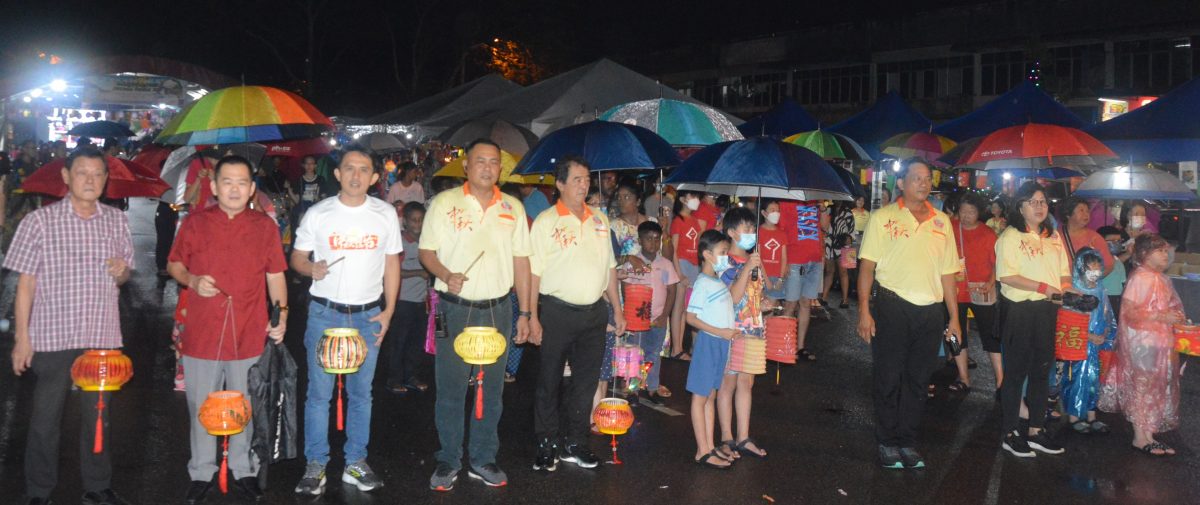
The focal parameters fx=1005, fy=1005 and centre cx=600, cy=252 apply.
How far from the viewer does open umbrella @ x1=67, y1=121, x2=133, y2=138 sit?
2366cm

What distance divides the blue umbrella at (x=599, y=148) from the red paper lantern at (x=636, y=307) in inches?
39.4

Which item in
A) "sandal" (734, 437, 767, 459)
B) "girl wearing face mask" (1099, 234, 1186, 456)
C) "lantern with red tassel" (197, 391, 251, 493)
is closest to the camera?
"lantern with red tassel" (197, 391, 251, 493)

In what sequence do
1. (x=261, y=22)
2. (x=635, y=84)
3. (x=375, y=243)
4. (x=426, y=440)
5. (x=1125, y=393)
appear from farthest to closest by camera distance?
(x=261, y=22) → (x=635, y=84) → (x=1125, y=393) → (x=426, y=440) → (x=375, y=243)

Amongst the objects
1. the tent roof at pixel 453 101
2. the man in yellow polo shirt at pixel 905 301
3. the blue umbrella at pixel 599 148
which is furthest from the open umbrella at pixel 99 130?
the man in yellow polo shirt at pixel 905 301

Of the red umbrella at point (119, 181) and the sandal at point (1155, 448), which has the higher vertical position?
the red umbrella at point (119, 181)

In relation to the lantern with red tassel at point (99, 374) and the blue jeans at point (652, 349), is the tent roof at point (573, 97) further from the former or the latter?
the lantern with red tassel at point (99, 374)

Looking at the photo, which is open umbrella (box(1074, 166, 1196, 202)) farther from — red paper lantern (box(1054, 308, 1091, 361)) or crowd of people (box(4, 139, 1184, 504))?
red paper lantern (box(1054, 308, 1091, 361))

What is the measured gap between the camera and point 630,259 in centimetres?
809

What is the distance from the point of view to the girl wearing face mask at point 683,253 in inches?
391

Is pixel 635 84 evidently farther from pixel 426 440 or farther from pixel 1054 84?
pixel 1054 84

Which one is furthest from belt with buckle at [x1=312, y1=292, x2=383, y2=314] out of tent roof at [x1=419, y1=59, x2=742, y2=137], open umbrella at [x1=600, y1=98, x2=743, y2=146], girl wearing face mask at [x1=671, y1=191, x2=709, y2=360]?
tent roof at [x1=419, y1=59, x2=742, y2=137]

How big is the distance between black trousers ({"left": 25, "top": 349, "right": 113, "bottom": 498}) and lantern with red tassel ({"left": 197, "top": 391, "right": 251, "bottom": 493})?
70cm

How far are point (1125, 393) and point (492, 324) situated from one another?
4902mm

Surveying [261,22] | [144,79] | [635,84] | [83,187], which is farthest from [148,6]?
[83,187]
